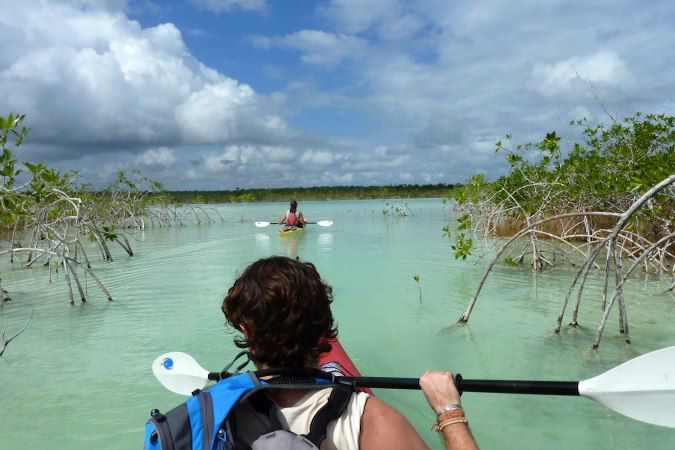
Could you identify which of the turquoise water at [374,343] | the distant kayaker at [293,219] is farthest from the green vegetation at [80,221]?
the distant kayaker at [293,219]

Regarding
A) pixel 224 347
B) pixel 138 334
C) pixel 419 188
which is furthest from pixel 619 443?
pixel 419 188

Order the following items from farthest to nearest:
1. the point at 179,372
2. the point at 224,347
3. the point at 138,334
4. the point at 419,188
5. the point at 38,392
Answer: the point at 419,188, the point at 138,334, the point at 224,347, the point at 38,392, the point at 179,372

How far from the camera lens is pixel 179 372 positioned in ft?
8.33

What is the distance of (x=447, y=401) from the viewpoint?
1.51m

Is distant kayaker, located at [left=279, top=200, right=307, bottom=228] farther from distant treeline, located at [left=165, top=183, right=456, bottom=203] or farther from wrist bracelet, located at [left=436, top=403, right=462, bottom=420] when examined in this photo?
distant treeline, located at [left=165, top=183, right=456, bottom=203]

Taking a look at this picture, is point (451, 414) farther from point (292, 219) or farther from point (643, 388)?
point (292, 219)

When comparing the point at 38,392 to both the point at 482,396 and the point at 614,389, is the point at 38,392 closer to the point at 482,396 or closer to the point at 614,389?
the point at 482,396

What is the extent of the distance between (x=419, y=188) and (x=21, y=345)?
6307 centimetres

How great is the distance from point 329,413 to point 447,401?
43 centimetres

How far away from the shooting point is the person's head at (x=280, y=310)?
4.61ft

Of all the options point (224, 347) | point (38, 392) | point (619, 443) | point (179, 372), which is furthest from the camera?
point (224, 347)

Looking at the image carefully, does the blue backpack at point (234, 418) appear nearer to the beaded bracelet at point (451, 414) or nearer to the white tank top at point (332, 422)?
the white tank top at point (332, 422)

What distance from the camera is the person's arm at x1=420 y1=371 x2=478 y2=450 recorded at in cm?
→ 142

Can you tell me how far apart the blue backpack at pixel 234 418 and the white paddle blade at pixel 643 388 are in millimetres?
1119
